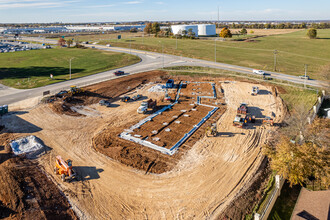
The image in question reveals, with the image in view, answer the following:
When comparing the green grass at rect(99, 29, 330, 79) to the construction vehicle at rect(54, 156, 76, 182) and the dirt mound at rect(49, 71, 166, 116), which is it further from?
the construction vehicle at rect(54, 156, 76, 182)

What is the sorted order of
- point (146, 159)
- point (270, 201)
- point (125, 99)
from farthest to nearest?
point (125, 99) < point (146, 159) < point (270, 201)

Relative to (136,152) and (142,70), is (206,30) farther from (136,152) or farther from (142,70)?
(136,152)

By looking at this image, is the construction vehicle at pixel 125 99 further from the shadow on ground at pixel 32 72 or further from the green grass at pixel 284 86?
the shadow on ground at pixel 32 72

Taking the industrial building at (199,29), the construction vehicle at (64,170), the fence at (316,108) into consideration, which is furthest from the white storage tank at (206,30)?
the construction vehicle at (64,170)

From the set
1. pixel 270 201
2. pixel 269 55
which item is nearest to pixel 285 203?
pixel 270 201

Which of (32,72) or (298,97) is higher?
(32,72)

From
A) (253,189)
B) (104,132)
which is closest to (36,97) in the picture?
(104,132)
